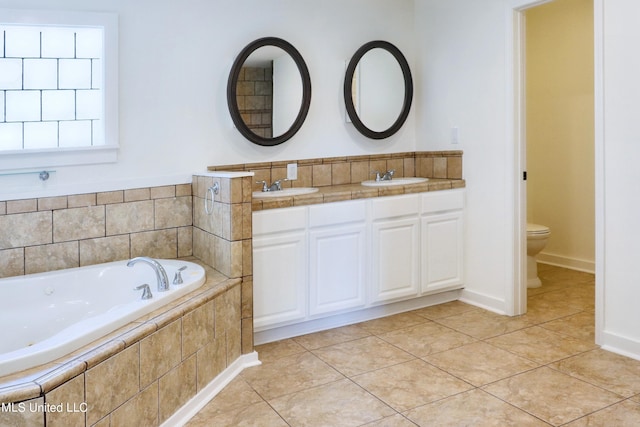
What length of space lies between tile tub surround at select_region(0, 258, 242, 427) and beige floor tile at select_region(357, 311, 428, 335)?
99 cm

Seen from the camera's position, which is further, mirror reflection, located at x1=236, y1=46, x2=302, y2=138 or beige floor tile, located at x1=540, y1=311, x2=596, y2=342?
mirror reflection, located at x1=236, y1=46, x2=302, y2=138

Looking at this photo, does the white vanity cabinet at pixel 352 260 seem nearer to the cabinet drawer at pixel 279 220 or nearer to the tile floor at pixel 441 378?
the cabinet drawer at pixel 279 220

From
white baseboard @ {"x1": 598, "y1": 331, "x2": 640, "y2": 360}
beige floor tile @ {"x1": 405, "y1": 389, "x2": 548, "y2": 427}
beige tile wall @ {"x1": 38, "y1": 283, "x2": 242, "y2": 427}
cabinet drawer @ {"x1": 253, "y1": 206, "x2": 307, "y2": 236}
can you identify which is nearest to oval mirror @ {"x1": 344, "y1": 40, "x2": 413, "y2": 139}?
cabinet drawer @ {"x1": 253, "y1": 206, "x2": 307, "y2": 236}

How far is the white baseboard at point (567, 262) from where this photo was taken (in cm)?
481

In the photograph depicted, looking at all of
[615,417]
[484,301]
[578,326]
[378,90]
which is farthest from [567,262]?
[615,417]

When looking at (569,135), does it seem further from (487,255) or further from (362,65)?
(362,65)

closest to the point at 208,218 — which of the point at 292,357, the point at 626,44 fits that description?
the point at 292,357

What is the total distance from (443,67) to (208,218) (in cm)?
216

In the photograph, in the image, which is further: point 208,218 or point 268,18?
point 268,18

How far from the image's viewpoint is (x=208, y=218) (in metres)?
3.07

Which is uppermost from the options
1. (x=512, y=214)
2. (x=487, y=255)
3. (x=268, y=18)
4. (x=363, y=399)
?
(x=268, y=18)

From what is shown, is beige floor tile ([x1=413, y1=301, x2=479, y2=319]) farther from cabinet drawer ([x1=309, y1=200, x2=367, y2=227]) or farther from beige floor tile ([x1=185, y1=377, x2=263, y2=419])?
beige floor tile ([x1=185, y1=377, x2=263, y2=419])

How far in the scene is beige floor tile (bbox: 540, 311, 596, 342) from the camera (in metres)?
3.23

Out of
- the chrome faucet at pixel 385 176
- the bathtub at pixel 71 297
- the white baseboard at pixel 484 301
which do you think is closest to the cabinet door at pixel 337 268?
the chrome faucet at pixel 385 176
